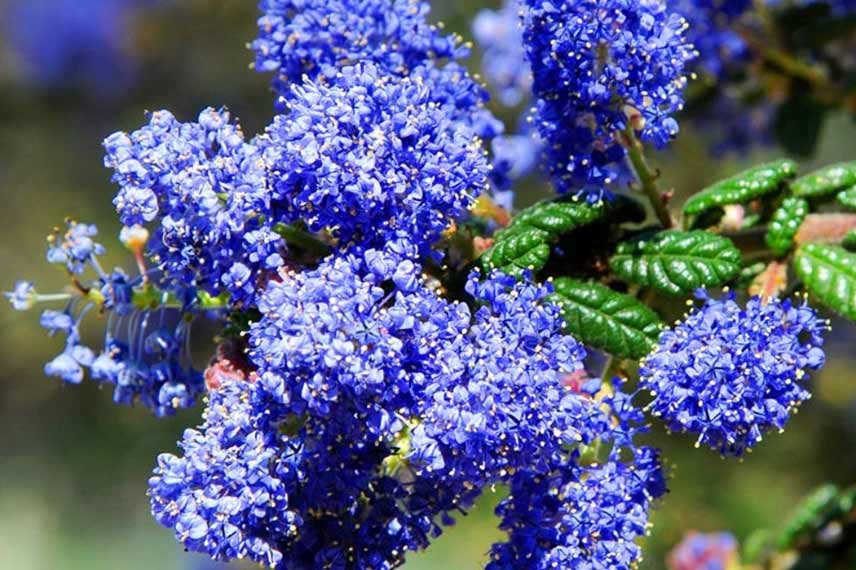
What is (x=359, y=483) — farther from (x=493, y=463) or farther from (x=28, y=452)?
(x=28, y=452)

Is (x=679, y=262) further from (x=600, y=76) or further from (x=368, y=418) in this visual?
(x=368, y=418)

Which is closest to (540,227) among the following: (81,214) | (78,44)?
(81,214)

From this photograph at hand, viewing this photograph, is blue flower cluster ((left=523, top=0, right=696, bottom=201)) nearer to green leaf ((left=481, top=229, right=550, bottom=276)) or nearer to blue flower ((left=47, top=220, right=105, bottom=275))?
green leaf ((left=481, top=229, right=550, bottom=276))

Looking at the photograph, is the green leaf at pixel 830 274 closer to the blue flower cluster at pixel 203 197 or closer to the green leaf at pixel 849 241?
the green leaf at pixel 849 241

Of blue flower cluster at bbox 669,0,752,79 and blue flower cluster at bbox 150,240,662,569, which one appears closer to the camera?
blue flower cluster at bbox 150,240,662,569

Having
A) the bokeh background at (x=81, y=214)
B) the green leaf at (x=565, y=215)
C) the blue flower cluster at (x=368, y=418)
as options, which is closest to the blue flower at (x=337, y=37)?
the green leaf at (x=565, y=215)

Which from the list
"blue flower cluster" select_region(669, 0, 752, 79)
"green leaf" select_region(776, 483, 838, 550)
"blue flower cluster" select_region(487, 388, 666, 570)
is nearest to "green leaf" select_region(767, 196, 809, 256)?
"blue flower cluster" select_region(487, 388, 666, 570)
